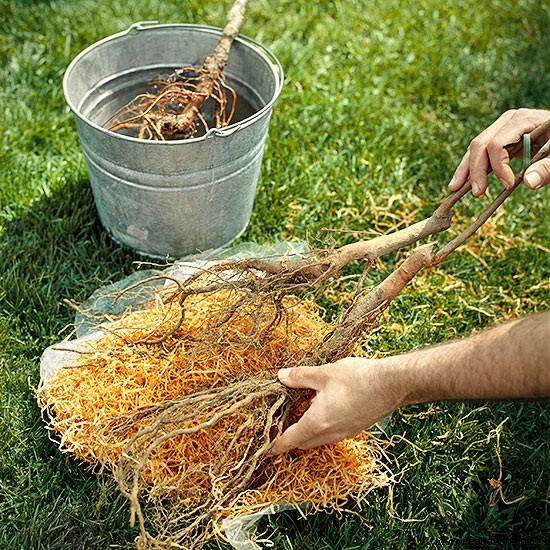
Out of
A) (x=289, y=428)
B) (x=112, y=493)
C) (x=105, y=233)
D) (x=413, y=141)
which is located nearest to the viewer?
(x=289, y=428)

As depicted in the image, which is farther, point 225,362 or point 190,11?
point 190,11

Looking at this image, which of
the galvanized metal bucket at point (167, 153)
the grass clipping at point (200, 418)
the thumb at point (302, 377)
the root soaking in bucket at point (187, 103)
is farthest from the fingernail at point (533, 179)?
the root soaking in bucket at point (187, 103)

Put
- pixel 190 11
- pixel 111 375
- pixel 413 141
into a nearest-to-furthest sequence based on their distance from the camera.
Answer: pixel 111 375 → pixel 413 141 → pixel 190 11

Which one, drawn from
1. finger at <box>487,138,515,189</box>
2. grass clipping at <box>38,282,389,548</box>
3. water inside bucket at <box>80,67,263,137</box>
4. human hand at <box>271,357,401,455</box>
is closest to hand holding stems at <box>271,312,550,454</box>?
human hand at <box>271,357,401,455</box>

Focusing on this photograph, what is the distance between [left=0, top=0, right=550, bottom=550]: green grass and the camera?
230 cm

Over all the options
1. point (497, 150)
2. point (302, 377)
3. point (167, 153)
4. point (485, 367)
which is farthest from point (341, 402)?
point (167, 153)

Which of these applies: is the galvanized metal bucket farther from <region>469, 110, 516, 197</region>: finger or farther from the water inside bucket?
<region>469, 110, 516, 197</region>: finger

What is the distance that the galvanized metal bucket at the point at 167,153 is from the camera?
2.61 m

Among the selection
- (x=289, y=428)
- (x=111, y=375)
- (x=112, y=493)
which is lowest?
(x=112, y=493)

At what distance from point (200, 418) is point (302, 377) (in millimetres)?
367

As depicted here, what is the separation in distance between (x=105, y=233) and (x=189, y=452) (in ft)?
3.90

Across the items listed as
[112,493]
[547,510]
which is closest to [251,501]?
[112,493]

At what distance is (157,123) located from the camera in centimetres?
277

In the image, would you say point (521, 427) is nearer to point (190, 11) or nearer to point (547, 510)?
point (547, 510)
